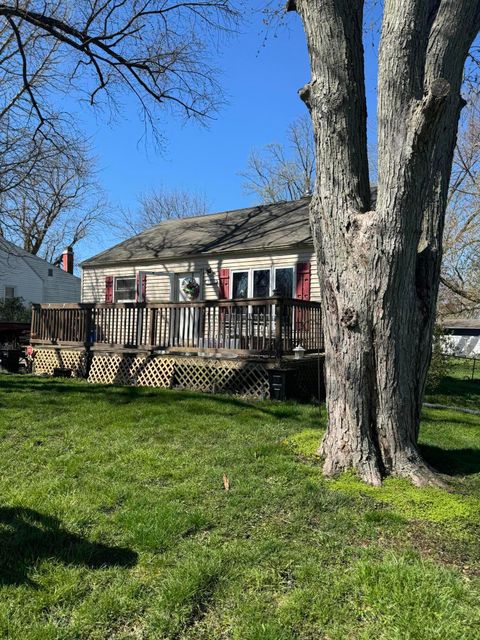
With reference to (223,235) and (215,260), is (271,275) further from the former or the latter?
(223,235)

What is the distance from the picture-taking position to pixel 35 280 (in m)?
29.8

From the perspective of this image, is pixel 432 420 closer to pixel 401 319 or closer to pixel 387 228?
pixel 401 319

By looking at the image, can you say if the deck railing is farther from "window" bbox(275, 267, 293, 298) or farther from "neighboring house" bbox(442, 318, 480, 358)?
"neighboring house" bbox(442, 318, 480, 358)

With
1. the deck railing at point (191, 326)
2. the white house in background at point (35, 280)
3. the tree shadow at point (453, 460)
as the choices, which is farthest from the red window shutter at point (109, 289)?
the white house in background at point (35, 280)

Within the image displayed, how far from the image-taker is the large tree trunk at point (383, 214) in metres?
3.92

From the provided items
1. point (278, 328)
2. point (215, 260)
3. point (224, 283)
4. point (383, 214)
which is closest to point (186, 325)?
point (278, 328)

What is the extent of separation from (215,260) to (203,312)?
4731 millimetres

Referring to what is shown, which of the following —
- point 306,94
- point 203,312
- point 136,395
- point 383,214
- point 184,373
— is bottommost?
point 136,395

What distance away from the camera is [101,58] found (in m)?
11.8

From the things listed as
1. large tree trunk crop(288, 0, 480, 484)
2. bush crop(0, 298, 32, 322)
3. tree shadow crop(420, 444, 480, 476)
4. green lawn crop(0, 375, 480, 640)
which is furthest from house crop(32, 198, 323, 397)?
bush crop(0, 298, 32, 322)

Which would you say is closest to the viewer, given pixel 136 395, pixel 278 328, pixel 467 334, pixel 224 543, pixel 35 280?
pixel 224 543

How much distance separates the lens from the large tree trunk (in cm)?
392

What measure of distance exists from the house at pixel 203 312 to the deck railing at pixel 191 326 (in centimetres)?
2

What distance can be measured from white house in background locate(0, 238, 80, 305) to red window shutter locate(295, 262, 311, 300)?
1956cm
